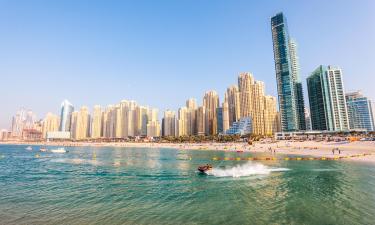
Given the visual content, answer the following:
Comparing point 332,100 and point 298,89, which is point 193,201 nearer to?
point 332,100

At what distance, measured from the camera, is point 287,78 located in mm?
183250

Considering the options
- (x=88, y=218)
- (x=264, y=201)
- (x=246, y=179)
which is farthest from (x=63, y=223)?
(x=246, y=179)

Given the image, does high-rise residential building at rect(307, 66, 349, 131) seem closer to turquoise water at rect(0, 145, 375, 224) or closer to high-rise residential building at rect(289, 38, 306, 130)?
high-rise residential building at rect(289, 38, 306, 130)

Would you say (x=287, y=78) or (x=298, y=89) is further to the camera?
(x=298, y=89)

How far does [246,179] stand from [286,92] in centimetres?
16748

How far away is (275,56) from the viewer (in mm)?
191000

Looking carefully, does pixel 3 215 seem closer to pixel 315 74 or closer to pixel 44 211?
pixel 44 211

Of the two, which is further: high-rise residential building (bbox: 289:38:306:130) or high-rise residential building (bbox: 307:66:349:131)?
high-rise residential building (bbox: 289:38:306:130)

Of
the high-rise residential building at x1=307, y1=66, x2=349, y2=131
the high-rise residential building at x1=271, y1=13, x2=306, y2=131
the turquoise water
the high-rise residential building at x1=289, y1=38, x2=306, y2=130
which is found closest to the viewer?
the turquoise water

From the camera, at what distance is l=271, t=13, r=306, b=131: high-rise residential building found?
179637 millimetres

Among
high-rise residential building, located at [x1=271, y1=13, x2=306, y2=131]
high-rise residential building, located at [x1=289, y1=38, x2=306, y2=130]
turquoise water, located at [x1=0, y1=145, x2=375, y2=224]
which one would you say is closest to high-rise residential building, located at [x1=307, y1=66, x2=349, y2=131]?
high-rise residential building, located at [x1=289, y1=38, x2=306, y2=130]

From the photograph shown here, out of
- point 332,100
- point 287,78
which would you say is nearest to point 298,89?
point 287,78

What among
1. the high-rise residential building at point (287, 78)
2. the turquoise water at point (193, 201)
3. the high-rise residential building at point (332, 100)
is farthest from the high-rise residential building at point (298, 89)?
the turquoise water at point (193, 201)

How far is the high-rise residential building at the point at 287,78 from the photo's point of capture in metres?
180
